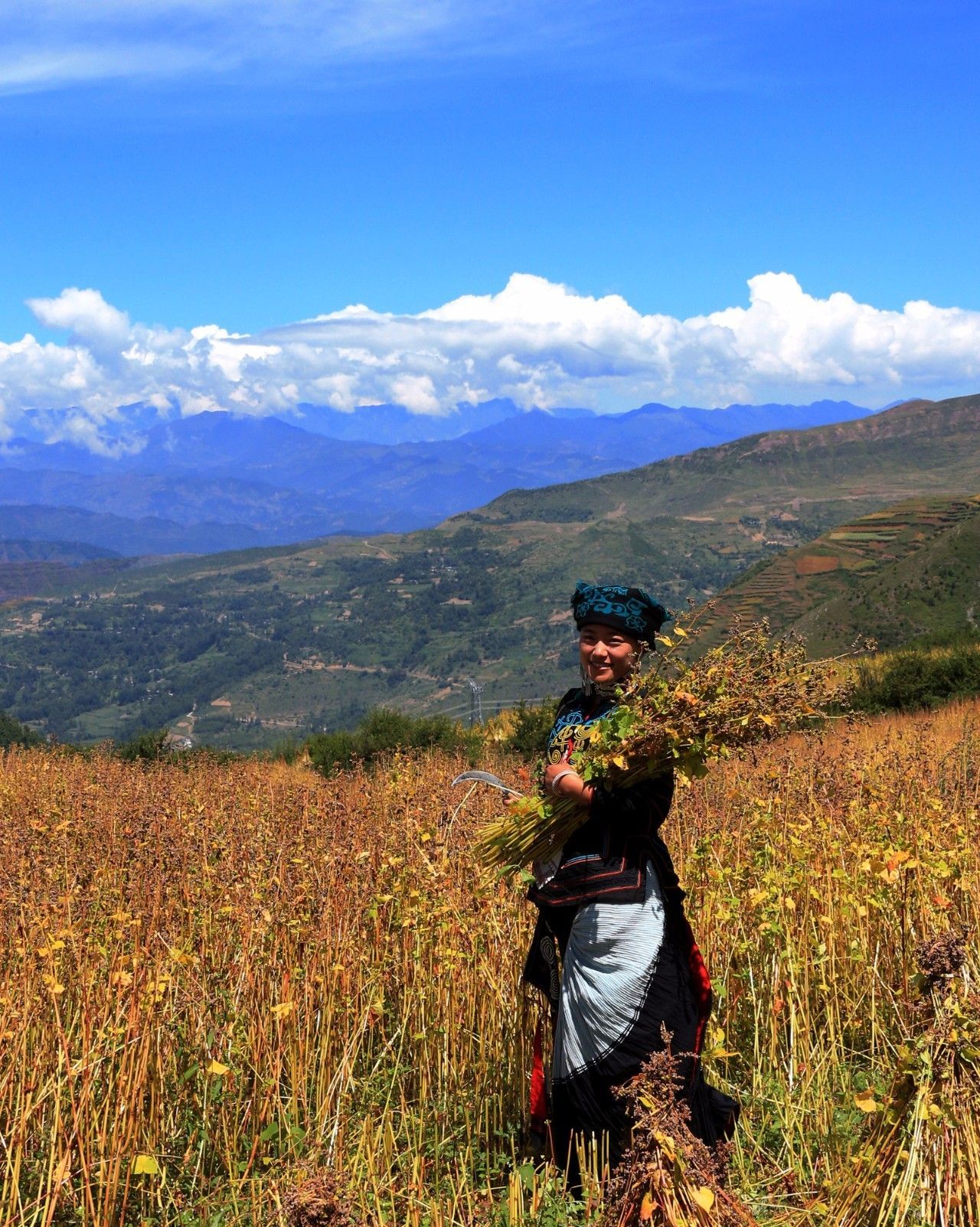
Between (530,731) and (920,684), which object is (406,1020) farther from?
(920,684)

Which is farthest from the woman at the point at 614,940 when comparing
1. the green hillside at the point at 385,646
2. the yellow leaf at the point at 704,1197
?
the green hillside at the point at 385,646

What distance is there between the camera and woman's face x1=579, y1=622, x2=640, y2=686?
3.10 meters

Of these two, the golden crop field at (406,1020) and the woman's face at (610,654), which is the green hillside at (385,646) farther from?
the woman's face at (610,654)

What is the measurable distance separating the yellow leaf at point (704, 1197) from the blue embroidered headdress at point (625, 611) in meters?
1.41

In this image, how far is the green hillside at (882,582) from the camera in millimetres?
46406

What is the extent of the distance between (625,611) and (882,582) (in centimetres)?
5321

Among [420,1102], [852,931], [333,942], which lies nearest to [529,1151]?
[420,1102]

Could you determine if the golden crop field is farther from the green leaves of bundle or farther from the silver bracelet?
the silver bracelet

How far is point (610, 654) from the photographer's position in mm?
3109

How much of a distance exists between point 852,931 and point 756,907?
436mm

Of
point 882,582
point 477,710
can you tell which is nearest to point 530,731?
point 477,710

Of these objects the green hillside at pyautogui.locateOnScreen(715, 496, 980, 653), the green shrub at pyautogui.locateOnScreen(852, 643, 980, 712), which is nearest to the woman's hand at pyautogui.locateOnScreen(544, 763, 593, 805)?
the green shrub at pyautogui.locateOnScreen(852, 643, 980, 712)

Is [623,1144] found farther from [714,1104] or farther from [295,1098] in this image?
[295,1098]

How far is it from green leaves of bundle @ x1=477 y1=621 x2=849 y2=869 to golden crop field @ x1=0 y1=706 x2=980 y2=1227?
2.26 ft
